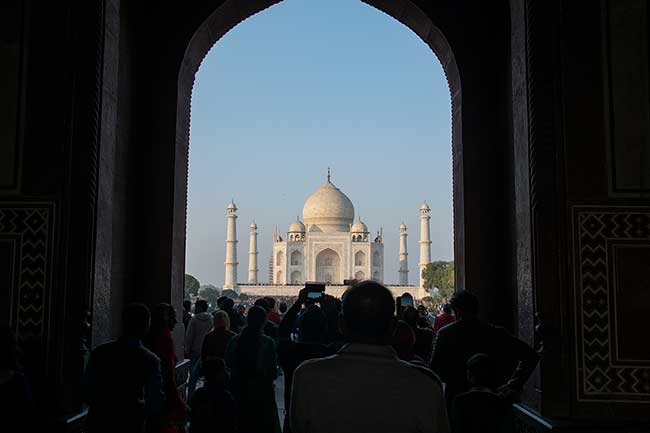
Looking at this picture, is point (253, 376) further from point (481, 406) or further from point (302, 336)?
point (481, 406)

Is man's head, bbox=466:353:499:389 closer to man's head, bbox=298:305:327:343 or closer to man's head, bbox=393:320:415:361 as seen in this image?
man's head, bbox=393:320:415:361

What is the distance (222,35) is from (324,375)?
17.2 feet

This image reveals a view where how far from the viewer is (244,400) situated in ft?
13.7

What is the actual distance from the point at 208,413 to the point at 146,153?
2.56 meters

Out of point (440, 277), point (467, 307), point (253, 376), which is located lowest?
point (253, 376)

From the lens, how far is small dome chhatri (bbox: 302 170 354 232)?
5488 cm

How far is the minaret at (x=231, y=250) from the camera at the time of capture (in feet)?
198

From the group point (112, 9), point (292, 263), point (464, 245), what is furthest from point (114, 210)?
point (292, 263)

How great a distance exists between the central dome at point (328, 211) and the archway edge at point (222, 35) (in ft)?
158

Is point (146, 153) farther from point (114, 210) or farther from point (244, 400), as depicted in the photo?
point (244, 400)

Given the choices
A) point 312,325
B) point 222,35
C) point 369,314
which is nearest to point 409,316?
point 312,325

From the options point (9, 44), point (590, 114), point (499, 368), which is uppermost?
point (9, 44)

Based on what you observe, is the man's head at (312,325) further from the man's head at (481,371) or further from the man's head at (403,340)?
the man's head at (481,371)

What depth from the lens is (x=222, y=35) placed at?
21.9 feet
